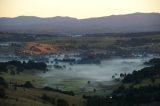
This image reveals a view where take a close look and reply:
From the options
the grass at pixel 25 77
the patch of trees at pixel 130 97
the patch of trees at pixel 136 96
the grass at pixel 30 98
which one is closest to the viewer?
the grass at pixel 30 98

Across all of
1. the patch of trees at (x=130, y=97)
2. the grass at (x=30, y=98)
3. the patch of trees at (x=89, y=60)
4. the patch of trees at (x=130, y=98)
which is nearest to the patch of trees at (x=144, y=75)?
the patch of trees at (x=130, y=97)

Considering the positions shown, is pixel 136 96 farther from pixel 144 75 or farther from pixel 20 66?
pixel 20 66

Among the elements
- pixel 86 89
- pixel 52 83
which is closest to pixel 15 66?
pixel 52 83

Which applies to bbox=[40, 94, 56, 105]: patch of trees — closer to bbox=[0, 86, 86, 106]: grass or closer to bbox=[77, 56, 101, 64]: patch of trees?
bbox=[0, 86, 86, 106]: grass

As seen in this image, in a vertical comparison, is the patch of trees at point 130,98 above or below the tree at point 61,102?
below

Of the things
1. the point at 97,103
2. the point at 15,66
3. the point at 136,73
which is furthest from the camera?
the point at 15,66

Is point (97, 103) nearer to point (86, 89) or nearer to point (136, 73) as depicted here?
point (86, 89)

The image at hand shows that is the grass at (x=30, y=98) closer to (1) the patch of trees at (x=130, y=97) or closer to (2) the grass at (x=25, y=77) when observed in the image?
(1) the patch of trees at (x=130, y=97)

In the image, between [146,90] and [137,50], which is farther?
[137,50]

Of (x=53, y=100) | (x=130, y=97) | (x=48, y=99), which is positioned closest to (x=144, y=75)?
(x=130, y=97)

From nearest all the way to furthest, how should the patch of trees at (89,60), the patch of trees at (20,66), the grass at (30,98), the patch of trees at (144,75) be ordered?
the grass at (30,98)
the patch of trees at (144,75)
the patch of trees at (20,66)
the patch of trees at (89,60)

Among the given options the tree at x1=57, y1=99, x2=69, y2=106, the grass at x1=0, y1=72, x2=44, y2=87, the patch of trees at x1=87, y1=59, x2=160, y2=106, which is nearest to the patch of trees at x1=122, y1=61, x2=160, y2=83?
the patch of trees at x1=87, y1=59, x2=160, y2=106
